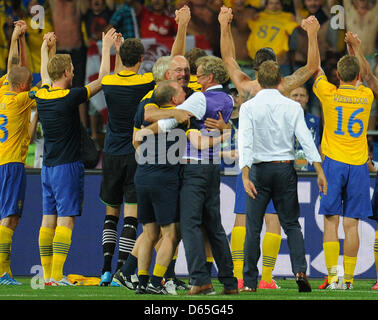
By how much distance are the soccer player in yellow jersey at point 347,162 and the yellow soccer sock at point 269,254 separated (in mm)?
640

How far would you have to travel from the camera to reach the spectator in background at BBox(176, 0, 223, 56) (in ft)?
46.5

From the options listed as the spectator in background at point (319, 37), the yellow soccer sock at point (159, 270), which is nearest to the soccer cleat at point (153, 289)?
the yellow soccer sock at point (159, 270)

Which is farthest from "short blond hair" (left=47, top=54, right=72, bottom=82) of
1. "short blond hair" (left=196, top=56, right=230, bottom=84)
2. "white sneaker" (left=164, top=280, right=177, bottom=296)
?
"white sneaker" (left=164, top=280, right=177, bottom=296)

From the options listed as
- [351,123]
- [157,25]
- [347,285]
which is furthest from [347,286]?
[157,25]

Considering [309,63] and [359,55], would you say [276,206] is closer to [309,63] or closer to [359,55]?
[309,63]

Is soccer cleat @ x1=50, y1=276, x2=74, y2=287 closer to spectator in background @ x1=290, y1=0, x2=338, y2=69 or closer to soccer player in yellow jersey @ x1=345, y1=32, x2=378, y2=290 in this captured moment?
soccer player in yellow jersey @ x1=345, y1=32, x2=378, y2=290

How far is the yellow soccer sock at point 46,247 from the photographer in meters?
10.5

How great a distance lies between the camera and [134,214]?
33.5ft

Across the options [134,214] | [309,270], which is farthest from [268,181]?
[309,270]

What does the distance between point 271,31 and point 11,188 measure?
4971 millimetres

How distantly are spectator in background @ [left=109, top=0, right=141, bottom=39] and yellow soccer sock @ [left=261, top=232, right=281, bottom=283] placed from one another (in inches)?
200

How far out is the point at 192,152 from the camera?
8.65 m

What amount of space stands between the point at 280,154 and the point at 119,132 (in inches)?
80.3

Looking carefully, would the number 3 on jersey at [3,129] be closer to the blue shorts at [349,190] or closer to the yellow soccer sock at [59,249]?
the yellow soccer sock at [59,249]
